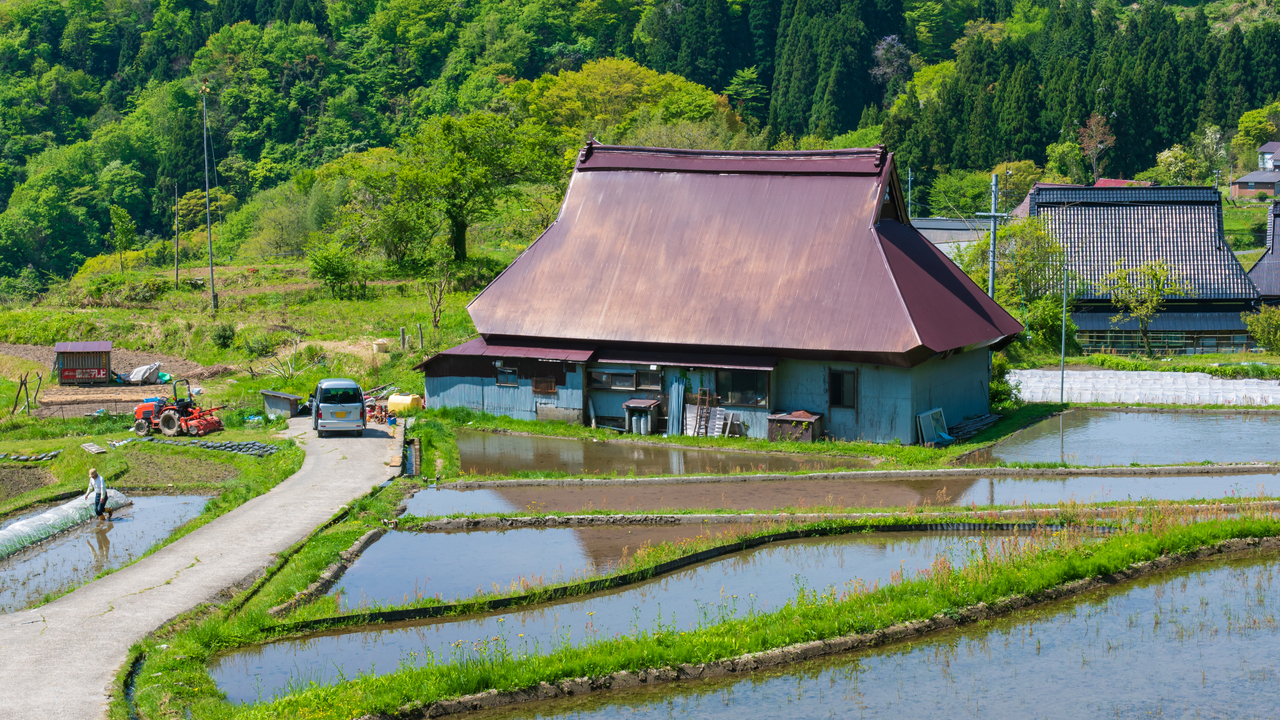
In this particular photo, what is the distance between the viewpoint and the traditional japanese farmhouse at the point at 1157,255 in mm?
44500

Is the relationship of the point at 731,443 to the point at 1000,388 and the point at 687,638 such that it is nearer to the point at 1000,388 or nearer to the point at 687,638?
the point at 1000,388

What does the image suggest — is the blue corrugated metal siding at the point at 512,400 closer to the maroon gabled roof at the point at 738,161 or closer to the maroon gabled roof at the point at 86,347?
the maroon gabled roof at the point at 738,161

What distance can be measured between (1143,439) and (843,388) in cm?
682

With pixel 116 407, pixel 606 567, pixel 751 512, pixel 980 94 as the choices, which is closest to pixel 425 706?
pixel 606 567

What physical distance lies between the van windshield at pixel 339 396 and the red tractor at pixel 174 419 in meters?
3.32

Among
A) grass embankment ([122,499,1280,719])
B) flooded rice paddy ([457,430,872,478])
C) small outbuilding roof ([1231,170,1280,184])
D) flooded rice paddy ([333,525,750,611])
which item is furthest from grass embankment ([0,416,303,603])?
small outbuilding roof ([1231,170,1280,184])

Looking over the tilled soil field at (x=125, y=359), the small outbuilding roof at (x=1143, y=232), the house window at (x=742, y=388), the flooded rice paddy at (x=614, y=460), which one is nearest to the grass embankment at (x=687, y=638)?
the flooded rice paddy at (x=614, y=460)

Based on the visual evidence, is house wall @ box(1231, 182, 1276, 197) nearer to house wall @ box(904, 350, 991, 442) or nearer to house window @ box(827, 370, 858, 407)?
house wall @ box(904, 350, 991, 442)

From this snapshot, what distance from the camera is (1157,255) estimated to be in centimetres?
4744

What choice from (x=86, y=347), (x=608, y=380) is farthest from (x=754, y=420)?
(x=86, y=347)

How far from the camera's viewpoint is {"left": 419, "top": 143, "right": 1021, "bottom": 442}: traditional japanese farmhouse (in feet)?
89.0

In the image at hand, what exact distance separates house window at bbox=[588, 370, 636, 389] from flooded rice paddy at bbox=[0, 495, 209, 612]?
10233 millimetres

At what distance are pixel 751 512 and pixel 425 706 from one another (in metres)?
8.95

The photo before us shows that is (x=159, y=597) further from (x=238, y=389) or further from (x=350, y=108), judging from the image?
(x=350, y=108)
